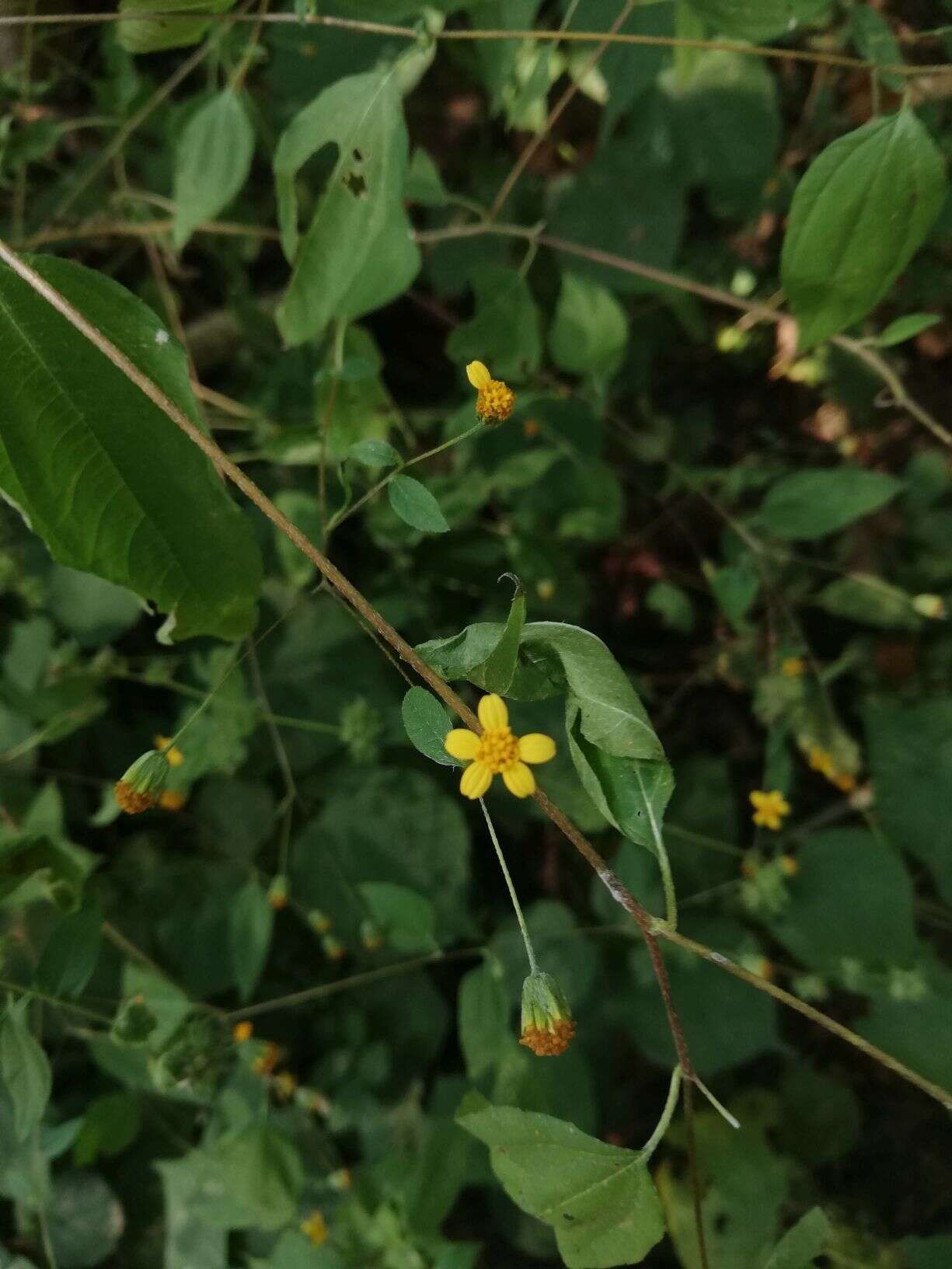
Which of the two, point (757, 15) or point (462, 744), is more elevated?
point (757, 15)

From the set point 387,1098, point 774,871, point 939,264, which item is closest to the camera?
point 774,871

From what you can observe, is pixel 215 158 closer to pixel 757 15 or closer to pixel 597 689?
pixel 757 15

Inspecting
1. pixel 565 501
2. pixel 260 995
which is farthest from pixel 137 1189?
pixel 565 501

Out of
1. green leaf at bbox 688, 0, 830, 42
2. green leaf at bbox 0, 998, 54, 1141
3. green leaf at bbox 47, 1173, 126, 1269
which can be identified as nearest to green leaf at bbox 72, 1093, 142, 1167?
green leaf at bbox 47, 1173, 126, 1269

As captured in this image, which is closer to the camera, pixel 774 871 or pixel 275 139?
pixel 774 871

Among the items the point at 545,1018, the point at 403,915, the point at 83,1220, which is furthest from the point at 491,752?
the point at 83,1220

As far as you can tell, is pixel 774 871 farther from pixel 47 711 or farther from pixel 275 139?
pixel 275 139

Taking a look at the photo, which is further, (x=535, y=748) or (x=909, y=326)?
(x=909, y=326)
